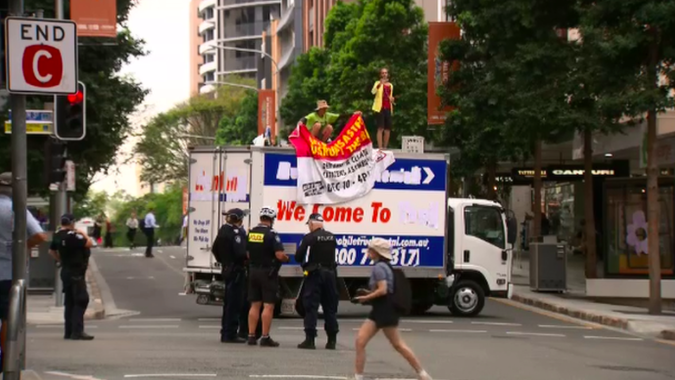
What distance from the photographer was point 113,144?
34.3m

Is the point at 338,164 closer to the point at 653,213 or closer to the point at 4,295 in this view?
the point at 653,213

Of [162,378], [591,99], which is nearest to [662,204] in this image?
[591,99]

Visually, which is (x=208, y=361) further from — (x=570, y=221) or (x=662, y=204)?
(x=570, y=221)

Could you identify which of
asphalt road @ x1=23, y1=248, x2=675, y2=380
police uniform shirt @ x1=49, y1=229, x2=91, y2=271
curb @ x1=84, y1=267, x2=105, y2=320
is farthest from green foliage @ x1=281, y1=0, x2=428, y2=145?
police uniform shirt @ x1=49, y1=229, x2=91, y2=271

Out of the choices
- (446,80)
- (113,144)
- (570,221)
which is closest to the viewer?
(446,80)

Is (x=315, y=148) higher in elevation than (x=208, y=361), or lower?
higher

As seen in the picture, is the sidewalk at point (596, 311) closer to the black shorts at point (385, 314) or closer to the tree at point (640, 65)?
the tree at point (640, 65)

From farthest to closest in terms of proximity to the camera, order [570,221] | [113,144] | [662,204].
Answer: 1. [570,221]
2. [113,144]
3. [662,204]

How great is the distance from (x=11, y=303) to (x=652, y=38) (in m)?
16.4

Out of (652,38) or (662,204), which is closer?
(652,38)

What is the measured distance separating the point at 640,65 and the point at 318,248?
10.2 metres

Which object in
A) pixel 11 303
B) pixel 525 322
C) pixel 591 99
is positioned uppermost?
pixel 591 99

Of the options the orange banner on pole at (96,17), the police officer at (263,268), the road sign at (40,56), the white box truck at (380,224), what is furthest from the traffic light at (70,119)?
the road sign at (40,56)

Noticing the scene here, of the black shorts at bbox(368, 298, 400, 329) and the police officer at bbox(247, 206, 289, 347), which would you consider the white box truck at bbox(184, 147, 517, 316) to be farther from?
the black shorts at bbox(368, 298, 400, 329)
